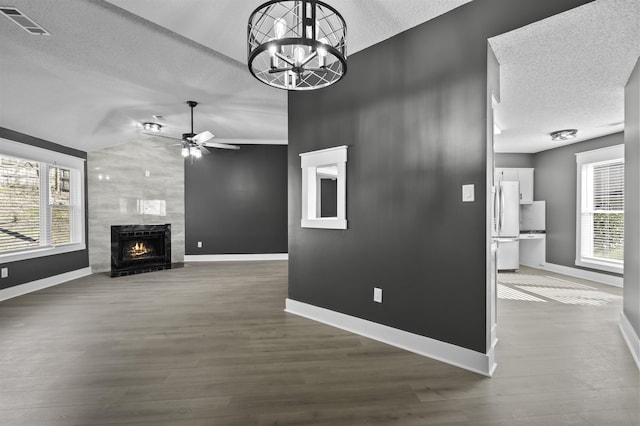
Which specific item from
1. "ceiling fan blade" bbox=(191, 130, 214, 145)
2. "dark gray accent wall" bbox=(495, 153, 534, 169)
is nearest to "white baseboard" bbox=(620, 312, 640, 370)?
"dark gray accent wall" bbox=(495, 153, 534, 169)

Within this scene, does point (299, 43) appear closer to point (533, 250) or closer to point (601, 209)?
point (601, 209)

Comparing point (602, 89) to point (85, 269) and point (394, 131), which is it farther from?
point (85, 269)

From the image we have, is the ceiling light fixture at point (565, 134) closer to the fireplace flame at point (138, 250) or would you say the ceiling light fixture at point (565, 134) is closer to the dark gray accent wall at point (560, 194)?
the dark gray accent wall at point (560, 194)

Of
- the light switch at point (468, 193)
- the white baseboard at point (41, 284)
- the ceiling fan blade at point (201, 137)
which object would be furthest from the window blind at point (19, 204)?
the light switch at point (468, 193)

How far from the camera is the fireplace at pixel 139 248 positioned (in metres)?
5.77

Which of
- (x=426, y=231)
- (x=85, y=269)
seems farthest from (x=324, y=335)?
(x=85, y=269)

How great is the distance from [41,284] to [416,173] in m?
5.78

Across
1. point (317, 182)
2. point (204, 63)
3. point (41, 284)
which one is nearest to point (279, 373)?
point (317, 182)

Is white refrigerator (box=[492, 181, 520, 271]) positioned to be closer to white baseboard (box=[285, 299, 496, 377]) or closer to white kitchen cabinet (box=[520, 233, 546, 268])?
white kitchen cabinet (box=[520, 233, 546, 268])

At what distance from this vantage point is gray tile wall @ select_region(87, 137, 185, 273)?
19.4ft

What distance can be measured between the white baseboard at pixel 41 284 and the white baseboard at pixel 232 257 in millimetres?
2008

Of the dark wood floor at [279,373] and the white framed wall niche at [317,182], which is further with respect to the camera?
the white framed wall niche at [317,182]

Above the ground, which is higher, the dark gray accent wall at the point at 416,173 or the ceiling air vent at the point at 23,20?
the ceiling air vent at the point at 23,20

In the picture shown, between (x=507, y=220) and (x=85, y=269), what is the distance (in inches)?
320
